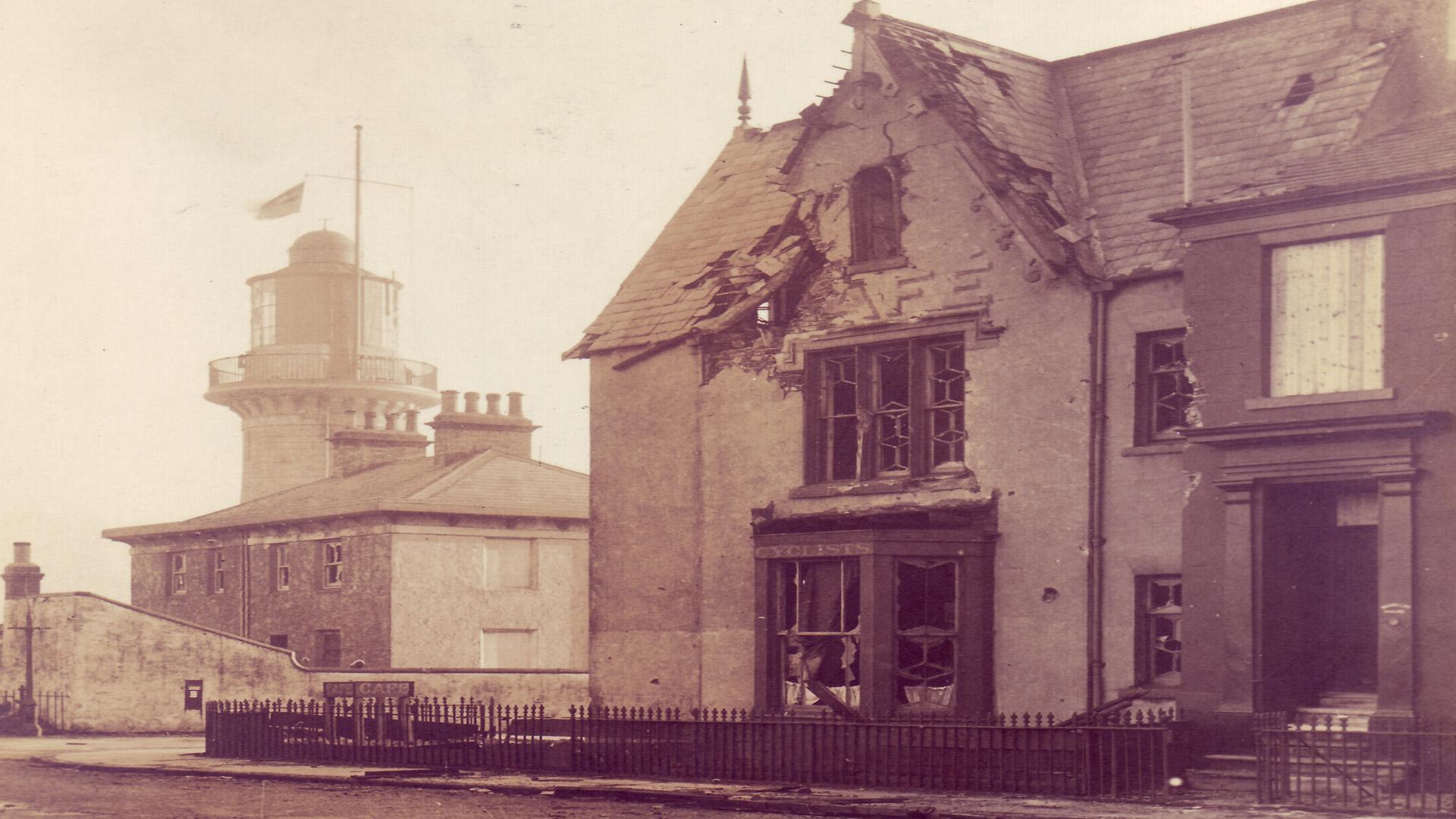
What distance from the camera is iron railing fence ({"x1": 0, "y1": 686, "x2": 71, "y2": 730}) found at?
42156 mm

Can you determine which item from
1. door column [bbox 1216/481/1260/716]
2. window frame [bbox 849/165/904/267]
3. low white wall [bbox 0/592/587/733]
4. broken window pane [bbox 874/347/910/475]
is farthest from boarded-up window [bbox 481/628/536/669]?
door column [bbox 1216/481/1260/716]

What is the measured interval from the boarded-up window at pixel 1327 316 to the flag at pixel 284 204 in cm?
4047

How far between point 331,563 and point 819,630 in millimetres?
23980

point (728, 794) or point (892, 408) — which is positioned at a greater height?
point (892, 408)

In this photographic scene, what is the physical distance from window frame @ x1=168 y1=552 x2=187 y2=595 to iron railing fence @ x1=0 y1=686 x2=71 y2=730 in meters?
8.30

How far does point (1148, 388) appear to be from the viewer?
22641 millimetres

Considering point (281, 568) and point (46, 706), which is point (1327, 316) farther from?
point (281, 568)

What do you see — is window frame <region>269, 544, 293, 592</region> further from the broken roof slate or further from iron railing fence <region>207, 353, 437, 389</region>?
the broken roof slate

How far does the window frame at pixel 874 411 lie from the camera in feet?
80.9

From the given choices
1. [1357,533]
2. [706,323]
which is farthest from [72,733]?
[1357,533]

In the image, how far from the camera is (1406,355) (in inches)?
765

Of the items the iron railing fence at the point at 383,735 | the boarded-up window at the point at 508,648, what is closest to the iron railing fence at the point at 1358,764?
the iron railing fence at the point at 383,735

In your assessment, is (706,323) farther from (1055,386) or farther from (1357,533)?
(1357,533)

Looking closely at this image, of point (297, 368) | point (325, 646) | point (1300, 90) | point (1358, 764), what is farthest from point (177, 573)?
point (1358, 764)
